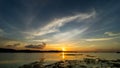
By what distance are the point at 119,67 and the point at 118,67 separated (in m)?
0.26

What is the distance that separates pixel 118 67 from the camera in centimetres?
3700

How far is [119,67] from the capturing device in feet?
121
